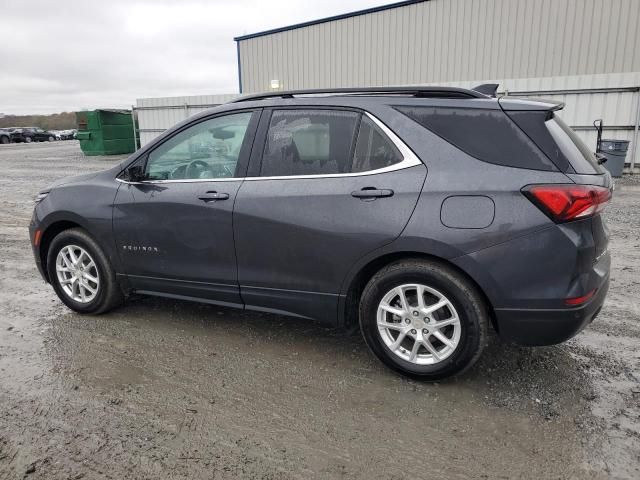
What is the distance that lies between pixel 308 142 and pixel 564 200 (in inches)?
63.8

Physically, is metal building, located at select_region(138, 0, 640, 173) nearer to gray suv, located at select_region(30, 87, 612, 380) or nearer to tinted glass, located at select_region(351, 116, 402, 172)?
gray suv, located at select_region(30, 87, 612, 380)

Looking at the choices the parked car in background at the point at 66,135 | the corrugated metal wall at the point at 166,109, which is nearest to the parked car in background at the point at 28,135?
the parked car in background at the point at 66,135

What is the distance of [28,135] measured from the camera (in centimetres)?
4641

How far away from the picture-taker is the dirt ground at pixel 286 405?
8.25ft

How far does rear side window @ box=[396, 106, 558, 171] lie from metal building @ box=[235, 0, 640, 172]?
11.9 meters

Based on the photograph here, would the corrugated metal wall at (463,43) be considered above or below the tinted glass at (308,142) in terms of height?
above

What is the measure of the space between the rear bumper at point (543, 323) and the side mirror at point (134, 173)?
2.83m

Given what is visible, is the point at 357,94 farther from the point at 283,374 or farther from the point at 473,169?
the point at 283,374

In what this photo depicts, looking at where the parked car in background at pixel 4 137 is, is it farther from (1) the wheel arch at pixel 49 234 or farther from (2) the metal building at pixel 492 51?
(1) the wheel arch at pixel 49 234

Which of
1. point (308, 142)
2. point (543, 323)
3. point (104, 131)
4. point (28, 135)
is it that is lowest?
point (543, 323)

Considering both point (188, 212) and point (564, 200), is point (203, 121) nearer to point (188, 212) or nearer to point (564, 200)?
point (188, 212)

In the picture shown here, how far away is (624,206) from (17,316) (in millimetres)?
9184

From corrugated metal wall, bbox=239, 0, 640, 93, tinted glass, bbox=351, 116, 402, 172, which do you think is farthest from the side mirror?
corrugated metal wall, bbox=239, 0, 640, 93

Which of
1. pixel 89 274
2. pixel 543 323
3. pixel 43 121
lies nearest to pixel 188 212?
pixel 89 274
